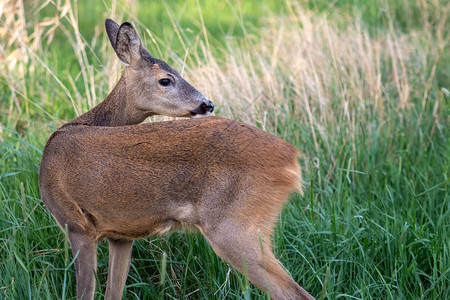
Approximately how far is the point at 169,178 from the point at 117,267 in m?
0.71

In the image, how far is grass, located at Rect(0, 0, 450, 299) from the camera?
351 centimetres

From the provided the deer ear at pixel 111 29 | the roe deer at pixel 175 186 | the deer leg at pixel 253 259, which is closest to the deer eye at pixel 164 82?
the deer ear at pixel 111 29

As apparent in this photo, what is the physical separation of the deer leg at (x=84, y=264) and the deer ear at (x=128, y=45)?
3.93ft

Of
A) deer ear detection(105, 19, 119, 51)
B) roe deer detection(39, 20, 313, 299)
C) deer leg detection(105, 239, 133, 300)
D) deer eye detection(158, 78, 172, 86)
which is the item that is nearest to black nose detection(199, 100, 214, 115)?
deer eye detection(158, 78, 172, 86)

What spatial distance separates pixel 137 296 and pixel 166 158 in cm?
88

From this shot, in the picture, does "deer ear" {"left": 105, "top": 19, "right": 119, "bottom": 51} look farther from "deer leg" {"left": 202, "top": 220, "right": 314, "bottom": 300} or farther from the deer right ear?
"deer leg" {"left": 202, "top": 220, "right": 314, "bottom": 300}

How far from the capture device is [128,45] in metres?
3.86

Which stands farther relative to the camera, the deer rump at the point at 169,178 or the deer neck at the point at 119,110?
the deer neck at the point at 119,110

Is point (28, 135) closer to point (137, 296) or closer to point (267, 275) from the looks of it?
point (137, 296)

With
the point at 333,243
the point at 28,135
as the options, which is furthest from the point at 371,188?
the point at 28,135

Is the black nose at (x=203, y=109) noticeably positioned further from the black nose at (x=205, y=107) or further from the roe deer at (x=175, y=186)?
the roe deer at (x=175, y=186)

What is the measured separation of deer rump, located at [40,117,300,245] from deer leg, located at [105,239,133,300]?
0.23m

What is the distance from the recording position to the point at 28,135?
15.3 ft

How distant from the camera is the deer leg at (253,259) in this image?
9.32 feet
